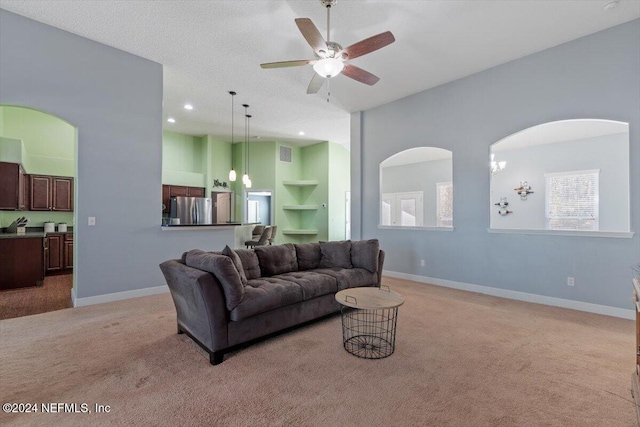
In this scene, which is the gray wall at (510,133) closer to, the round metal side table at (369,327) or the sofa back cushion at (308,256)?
the sofa back cushion at (308,256)

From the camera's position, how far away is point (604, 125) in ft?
19.2

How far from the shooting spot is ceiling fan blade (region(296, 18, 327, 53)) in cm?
239

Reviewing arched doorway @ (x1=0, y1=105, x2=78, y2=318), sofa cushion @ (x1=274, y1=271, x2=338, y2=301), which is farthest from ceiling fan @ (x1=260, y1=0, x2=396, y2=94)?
arched doorway @ (x1=0, y1=105, x2=78, y2=318)

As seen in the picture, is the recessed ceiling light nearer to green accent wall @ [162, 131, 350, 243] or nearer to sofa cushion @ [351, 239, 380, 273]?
sofa cushion @ [351, 239, 380, 273]

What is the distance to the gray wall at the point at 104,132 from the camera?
342 centimetres

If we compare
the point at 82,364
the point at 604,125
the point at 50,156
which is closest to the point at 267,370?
the point at 82,364

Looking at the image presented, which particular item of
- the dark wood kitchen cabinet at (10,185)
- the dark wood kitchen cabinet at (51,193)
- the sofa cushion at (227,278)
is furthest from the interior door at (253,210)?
the sofa cushion at (227,278)

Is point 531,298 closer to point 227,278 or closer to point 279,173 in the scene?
point 227,278

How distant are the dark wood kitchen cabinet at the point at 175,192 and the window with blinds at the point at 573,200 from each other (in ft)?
30.3

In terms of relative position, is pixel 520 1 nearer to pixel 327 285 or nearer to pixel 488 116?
pixel 488 116

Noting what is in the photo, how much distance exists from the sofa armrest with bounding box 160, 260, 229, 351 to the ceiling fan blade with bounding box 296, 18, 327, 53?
2.20 m

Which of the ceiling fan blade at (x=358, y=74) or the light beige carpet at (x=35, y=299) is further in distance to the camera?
the light beige carpet at (x=35, y=299)

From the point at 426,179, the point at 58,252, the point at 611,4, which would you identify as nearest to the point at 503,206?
the point at 426,179

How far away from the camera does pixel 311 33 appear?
2.54 m
